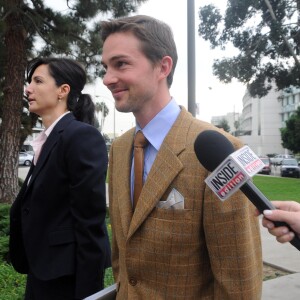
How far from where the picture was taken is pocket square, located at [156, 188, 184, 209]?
56.4 inches

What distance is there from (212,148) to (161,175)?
13.4 inches

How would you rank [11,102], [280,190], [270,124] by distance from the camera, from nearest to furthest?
[11,102] → [280,190] → [270,124]

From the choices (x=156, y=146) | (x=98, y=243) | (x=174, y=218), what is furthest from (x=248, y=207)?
(x=98, y=243)

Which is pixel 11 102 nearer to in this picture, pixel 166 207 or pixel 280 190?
pixel 166 207

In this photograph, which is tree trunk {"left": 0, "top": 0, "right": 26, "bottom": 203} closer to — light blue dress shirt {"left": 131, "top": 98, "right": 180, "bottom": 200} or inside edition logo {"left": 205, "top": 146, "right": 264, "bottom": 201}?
light blue dress shirt {"left": 131, "top": 98, "right": 180, "bottom": 200}

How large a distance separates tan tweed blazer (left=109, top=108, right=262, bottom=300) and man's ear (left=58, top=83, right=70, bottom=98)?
3.73 feet

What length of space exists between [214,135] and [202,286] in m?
0.61

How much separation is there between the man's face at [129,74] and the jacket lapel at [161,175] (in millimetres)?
193

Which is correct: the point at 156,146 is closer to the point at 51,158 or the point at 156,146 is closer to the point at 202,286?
the point at 202,286

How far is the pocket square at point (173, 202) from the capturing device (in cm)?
143

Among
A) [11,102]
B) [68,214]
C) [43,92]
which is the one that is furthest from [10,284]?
[11,102]

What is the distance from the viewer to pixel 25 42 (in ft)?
27.7

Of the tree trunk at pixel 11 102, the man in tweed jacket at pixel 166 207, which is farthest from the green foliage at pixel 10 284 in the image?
the tree trunk at pixel 11 102

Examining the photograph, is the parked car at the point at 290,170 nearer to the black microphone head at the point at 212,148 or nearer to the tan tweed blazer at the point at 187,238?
the tan tweed blazer at the point at 187,238
